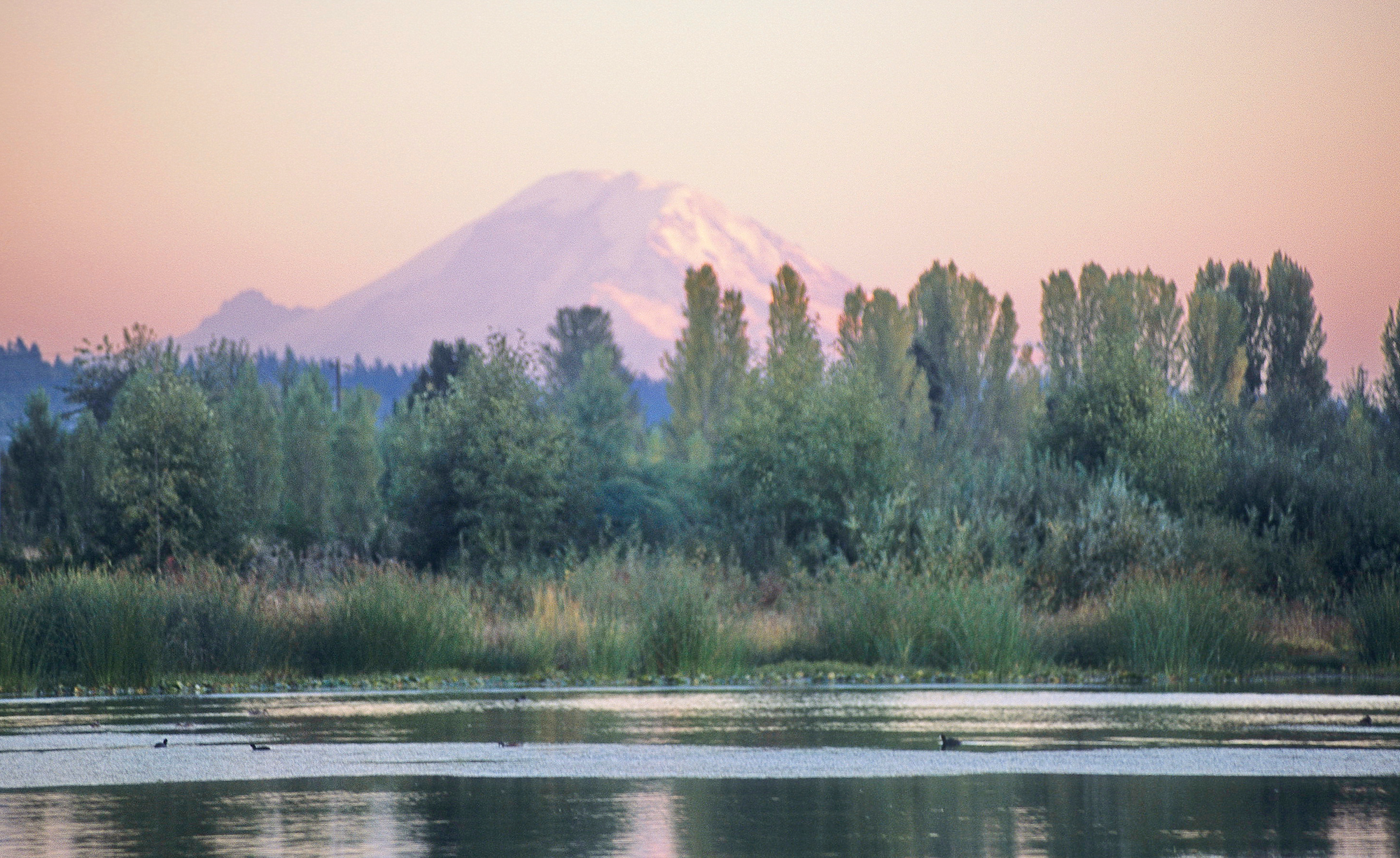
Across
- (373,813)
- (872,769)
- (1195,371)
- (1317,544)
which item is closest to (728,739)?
(872,769)

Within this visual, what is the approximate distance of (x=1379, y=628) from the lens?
966 inches

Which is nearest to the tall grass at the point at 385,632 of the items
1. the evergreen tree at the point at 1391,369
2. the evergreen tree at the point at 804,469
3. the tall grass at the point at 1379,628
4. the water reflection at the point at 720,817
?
the water reflection at the point at 720,817

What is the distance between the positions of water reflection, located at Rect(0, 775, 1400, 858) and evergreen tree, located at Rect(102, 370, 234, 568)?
82.2 feet

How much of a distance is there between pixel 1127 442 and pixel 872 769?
2523 cm

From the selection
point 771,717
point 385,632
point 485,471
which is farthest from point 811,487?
point 771,717

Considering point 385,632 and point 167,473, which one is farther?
point 167,473

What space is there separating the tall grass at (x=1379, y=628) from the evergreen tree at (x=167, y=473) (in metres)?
22.7

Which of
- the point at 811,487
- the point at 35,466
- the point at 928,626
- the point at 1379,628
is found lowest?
the point at 1379,628

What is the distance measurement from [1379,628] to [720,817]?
1760 cm

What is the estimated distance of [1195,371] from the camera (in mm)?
71500

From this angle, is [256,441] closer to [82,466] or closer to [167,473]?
[82,466]

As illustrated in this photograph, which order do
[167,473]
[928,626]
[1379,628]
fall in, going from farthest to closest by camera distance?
[167,473]
[1379,628]
[928,626]

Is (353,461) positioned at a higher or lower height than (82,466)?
higher

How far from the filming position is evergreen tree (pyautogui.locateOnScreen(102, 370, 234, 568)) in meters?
35.6
